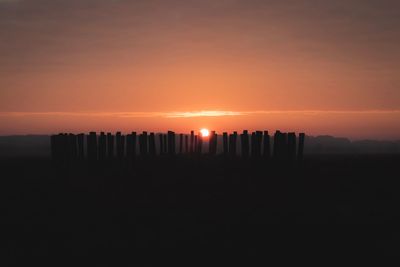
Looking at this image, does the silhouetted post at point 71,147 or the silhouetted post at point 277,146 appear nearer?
the silhouetted post at point 277,146

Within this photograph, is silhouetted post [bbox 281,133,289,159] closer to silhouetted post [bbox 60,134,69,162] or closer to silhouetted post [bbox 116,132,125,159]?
silhouetted post [bbox 116,132,125,159]

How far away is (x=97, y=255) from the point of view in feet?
28.0

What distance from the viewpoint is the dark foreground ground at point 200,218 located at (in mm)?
8711

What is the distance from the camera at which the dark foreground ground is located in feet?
28.6

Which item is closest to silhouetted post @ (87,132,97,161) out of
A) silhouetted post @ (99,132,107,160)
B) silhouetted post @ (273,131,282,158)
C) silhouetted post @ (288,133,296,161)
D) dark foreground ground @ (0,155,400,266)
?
silhouetted post @ (99,132,107,160)

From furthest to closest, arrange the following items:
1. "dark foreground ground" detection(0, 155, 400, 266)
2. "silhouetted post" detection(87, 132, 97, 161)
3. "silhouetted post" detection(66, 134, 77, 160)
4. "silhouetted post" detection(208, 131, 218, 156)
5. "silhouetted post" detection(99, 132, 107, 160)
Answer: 1. "silhouetted post" detection(208, 131, 218, 156)
2. "silhouetted post" detection(66, 134, 77, 160)
3. "silhouetted post" detection(99, 132, 107, 160)
4. "silhouetted post" detection(87, 132, 97, 161)
5. "dark foreground ground" detection(0, 155, 400, 266)

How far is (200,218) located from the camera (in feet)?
37.3

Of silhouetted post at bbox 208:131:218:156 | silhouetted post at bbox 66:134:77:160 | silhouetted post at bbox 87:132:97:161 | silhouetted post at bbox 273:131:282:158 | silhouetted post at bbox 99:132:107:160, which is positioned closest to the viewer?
silhouetted post at bbox 273:131:282:158

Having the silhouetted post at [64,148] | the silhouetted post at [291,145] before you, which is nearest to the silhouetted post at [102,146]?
the silhouetted post at [64,148]

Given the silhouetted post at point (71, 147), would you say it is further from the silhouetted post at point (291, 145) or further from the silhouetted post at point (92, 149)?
the silhouetted post at point (291, 145)

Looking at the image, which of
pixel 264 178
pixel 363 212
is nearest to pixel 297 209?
pixel 363 212

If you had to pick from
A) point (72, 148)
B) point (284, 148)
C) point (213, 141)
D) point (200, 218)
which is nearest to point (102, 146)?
point (72, 148)

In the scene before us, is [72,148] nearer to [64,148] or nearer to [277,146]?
[64,148]

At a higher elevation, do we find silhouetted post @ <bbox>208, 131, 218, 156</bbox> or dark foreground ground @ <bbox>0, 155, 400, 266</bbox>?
silhouetted post @ <bbox>208, 131, 218, 156</bbox>
